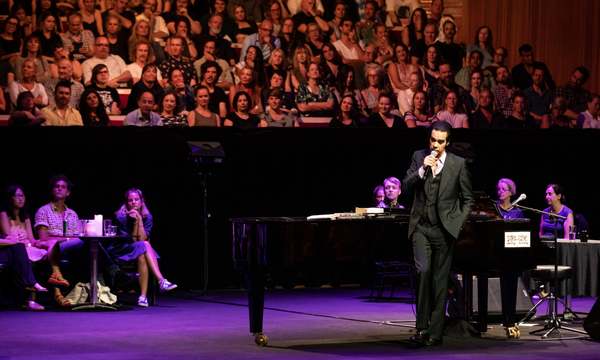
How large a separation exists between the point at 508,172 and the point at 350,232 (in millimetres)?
6499

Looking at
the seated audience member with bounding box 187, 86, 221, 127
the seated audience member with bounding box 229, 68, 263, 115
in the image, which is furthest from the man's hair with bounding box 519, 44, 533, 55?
the seated audience member with bounding box 187, 86, 221, 127

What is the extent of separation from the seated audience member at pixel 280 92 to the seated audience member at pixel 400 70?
4.37 feet

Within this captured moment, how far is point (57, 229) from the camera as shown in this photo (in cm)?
1048

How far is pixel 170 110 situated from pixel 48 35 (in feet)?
4.91

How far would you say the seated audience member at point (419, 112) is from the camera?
1285 cm

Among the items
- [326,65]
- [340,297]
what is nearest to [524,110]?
[326,65]

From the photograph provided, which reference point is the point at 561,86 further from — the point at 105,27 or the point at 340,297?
the point at 105,27

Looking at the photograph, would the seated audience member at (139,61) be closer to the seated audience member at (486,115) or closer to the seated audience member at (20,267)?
the seated audience member at (20,267)

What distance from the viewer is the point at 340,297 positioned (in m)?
11.5

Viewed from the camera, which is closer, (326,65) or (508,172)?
(326,65)

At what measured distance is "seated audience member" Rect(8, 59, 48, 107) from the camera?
36.1ft

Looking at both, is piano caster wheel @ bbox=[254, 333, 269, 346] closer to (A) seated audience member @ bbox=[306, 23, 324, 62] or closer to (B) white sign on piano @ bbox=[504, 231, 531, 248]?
(B) white sign on piano @ bbox=[504, 231, 531, 248]

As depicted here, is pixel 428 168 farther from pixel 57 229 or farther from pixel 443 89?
pixel 443 89

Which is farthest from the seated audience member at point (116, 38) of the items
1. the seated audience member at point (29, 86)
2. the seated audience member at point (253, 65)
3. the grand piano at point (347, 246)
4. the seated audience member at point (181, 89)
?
the grand piano at point (347, 246)
